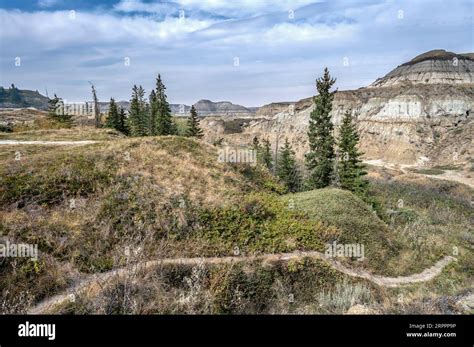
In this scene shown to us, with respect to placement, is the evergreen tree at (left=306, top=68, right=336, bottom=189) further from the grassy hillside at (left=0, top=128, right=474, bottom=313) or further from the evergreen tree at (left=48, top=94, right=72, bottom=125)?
the evergreen tree at (left=48, top=94, right=72, bottom=125)

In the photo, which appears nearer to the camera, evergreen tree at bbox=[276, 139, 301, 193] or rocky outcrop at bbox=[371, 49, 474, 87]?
evergreen tree at bbox=[276, 139, 301, 193]

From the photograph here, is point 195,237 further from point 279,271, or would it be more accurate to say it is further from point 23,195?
point 23,195

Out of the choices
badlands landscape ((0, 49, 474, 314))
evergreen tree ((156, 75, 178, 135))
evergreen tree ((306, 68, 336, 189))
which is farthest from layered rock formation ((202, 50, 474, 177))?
badlands landscape ((0, 49, 474, 314))

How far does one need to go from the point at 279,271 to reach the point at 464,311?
24.4 ft

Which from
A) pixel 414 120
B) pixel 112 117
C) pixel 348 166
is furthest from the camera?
pixel 414 120

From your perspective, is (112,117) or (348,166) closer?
(348,166)

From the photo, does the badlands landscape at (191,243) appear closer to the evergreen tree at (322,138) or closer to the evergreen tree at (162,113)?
the evergreen tree at (322,138)

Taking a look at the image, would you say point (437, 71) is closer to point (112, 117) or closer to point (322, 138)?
point (322, 138)

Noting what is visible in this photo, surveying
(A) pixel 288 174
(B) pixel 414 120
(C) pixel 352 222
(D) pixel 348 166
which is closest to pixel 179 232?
(C) pixel 352 222

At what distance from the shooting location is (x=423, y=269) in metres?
16.6

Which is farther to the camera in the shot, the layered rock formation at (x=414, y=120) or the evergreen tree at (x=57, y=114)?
the layered rock formation at (x=414, y=120)

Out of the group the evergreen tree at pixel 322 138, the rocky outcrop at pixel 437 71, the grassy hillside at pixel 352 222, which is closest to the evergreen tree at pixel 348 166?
the evergreen tree at pixel 322 138

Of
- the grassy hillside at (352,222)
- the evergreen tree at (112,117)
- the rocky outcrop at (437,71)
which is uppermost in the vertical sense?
the rocky outcrop at (437,71)

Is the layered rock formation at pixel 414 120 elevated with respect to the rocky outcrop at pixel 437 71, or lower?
lower
